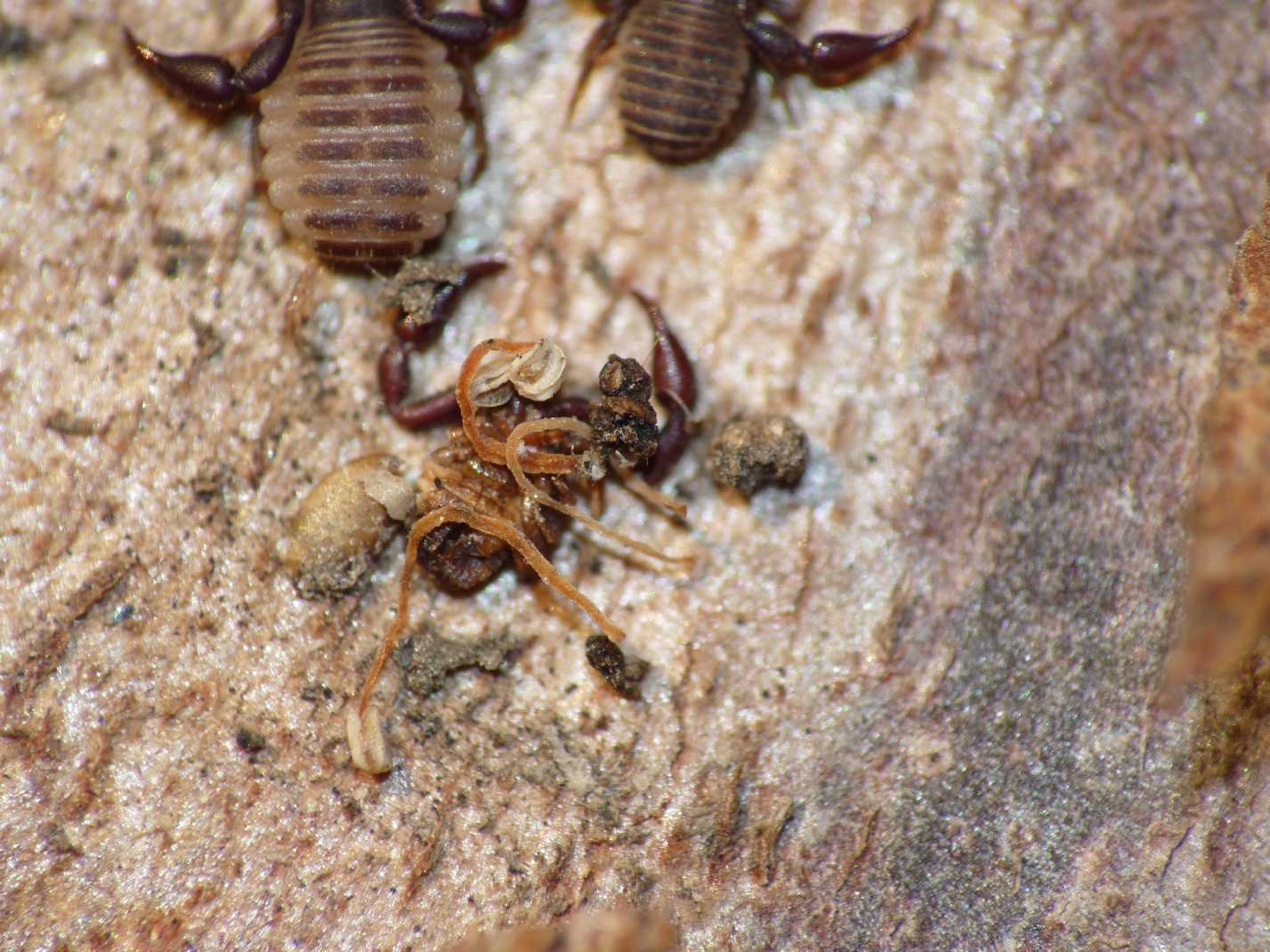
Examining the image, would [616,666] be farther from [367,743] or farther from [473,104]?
[473,104]

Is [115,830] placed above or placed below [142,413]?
below

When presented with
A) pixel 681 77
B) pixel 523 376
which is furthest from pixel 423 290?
pixel 681 77

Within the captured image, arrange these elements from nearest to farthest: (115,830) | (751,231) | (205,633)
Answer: (115,830) < (205,633) < (751,231)

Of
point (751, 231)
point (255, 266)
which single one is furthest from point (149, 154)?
point (751, 231)

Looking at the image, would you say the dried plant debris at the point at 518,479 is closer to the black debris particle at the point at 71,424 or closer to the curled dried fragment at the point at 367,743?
the curled dried fragment at the point at 367,743

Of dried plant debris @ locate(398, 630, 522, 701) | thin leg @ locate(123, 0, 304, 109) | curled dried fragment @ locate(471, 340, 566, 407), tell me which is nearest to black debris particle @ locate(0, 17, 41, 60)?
thin leg @ locate(123, 0, 304, 109)

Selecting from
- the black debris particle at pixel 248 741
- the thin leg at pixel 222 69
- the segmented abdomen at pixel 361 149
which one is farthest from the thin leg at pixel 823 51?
the black debris particle at pixel 248 741

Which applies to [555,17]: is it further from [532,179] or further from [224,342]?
[224,342]

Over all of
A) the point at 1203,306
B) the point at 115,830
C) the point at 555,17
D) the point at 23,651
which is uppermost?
the point at 555,17
